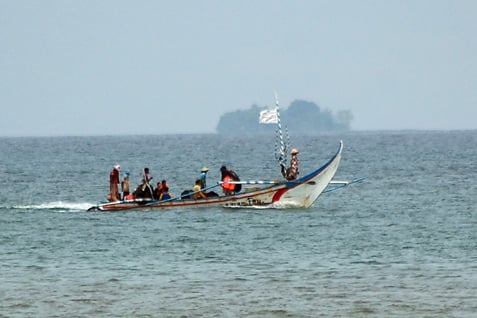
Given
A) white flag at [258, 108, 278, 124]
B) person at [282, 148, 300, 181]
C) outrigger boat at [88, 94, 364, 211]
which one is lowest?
outrigger boat at [88, 94, 364, 211]

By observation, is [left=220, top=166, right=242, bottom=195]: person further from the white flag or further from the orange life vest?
the white flag

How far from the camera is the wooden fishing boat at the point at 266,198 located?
47.7 m

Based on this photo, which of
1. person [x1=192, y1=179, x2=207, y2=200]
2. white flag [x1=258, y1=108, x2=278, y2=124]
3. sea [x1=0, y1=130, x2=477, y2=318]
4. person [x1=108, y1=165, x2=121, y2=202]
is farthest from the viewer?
white flag [x1=258, y1=108, x2=278, y2=124]

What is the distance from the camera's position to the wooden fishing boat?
4766cm

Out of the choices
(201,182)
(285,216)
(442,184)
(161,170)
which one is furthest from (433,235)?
(161,170)

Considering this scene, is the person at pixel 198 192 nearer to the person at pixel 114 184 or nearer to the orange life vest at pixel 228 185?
the orange life vest at pixel 228 185

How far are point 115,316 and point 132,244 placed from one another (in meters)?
12.4

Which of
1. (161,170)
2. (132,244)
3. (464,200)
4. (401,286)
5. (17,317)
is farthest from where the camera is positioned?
(161,170)

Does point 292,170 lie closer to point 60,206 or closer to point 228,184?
point 228,184

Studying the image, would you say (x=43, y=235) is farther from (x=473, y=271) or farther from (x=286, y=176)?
(x=473, y=271)

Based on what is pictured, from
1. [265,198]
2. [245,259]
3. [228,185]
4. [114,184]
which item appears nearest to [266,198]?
[265,198]

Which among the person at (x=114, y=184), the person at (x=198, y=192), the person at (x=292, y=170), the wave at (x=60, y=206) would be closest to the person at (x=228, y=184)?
the person at (x=198, y=192)

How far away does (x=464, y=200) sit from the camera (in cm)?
5659

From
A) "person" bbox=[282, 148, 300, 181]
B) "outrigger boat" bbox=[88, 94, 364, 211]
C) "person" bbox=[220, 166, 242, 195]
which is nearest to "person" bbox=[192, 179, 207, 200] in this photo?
"outrigger boat" bbox=[88, 94, 364, 211]
